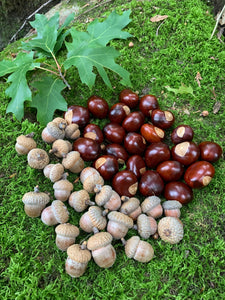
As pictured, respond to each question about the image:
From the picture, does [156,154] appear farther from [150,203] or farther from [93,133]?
[93,133]

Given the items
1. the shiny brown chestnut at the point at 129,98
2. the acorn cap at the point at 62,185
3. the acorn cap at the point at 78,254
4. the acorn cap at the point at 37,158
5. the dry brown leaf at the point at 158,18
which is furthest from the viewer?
the dry brown leaf at the point at 158,18

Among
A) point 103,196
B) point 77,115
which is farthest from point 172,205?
point 77,115

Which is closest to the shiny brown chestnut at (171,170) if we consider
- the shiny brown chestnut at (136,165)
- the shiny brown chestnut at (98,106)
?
the shiny brown chestnut at (136,165)

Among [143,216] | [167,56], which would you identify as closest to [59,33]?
[167,56]

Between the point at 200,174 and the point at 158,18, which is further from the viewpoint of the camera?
the point at 158,18

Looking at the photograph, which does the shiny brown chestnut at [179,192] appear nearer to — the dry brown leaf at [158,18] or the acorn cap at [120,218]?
the acorn cap at [120,218]

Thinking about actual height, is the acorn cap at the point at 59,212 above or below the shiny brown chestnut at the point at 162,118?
above

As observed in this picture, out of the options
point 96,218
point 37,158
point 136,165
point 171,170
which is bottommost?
point 171,170

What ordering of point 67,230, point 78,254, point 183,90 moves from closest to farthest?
1. point 78,254
2. point 67,230
3. point 183,90
